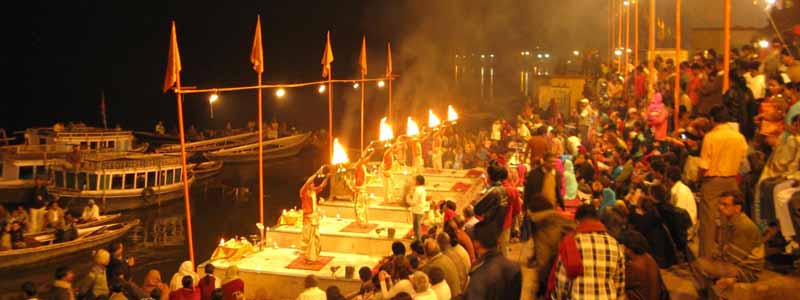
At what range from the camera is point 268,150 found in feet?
184

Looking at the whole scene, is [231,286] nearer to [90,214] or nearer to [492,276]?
[492,276]

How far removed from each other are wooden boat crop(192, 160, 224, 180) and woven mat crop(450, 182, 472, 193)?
96.7 feet

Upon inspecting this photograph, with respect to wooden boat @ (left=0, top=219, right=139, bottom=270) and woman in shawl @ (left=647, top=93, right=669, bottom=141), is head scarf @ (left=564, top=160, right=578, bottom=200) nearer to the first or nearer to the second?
woman in shawl @ (left=647, top=93, right=669, bottom=141)

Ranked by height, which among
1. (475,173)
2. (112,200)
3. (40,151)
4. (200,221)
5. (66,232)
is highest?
(40,151)

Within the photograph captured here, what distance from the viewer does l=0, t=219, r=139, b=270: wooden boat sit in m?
25.7

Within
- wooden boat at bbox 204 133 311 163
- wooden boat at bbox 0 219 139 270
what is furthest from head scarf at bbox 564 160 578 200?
wooden boat at bbox 204 133 311 163

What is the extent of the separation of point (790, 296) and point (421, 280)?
4.15 m

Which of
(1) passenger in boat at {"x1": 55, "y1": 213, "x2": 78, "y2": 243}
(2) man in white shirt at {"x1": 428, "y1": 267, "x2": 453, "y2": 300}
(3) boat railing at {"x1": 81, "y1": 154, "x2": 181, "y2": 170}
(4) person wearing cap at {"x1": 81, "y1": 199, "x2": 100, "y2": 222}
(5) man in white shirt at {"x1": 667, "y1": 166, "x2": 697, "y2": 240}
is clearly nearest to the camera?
(2) man in white shirt at {"x1": 428, "y1": 267, "x2": 453, "y2": 300}

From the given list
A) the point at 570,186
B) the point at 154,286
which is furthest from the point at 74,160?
the point at 570,186

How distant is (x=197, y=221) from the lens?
36719mm

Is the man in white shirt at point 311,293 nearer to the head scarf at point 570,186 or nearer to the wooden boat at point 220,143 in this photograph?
the head scarf at point 570,186

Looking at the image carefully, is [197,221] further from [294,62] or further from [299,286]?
[294,62]

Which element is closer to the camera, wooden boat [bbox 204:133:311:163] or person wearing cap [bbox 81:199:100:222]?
person wearing cap [bbox 81:199:100:222]

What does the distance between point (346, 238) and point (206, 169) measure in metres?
33.2
